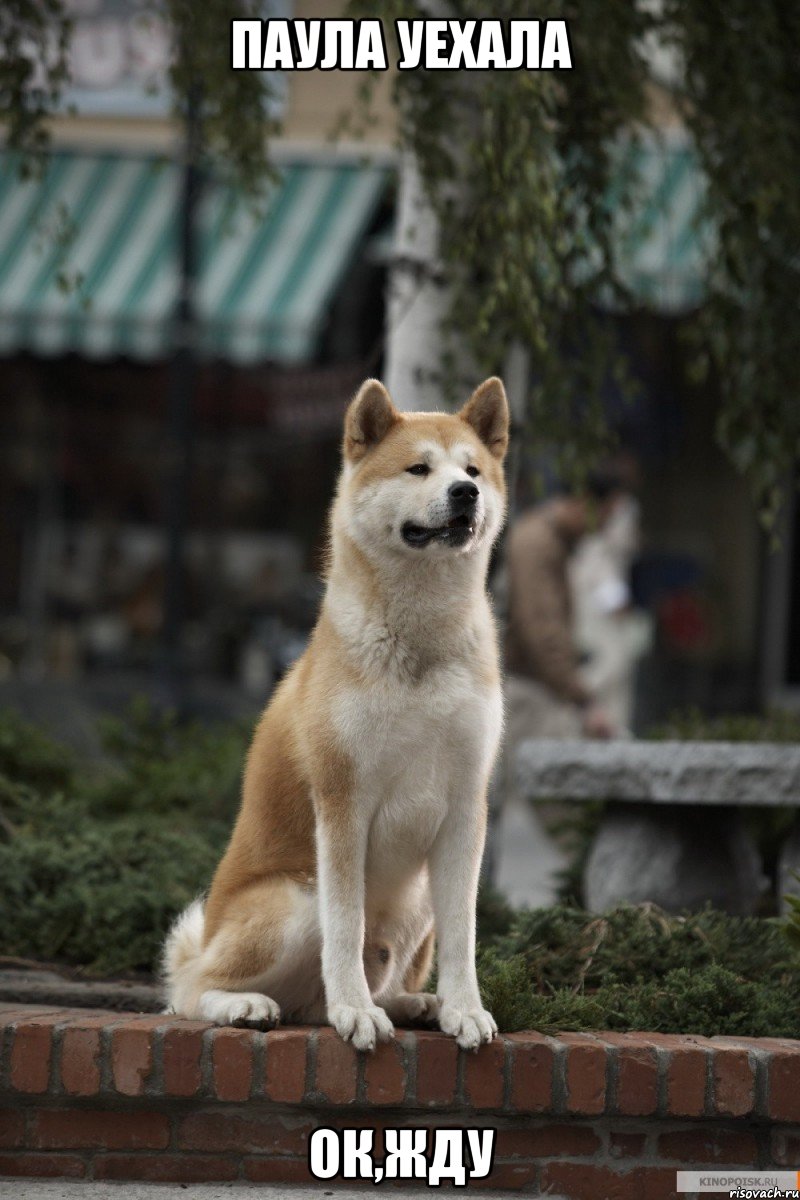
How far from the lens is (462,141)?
5.23 meters

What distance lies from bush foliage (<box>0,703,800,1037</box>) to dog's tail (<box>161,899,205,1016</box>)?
0.70 m

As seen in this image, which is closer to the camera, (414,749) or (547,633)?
(414,749)

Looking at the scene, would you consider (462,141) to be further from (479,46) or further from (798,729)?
(798,729)

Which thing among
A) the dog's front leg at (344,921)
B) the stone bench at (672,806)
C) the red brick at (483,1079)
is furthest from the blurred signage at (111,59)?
the red brick at (483,1079)

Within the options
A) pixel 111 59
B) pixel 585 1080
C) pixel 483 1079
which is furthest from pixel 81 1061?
pixel 111 59

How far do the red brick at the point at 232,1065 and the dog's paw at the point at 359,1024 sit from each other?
215mm

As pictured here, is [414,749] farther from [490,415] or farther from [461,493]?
[490,415]

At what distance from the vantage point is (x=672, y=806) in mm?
5598

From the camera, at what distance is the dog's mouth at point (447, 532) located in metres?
3.34

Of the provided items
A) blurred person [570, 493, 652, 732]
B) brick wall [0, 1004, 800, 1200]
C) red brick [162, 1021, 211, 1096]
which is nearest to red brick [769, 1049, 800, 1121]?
brick wall [0, 1004, 800, 1200]

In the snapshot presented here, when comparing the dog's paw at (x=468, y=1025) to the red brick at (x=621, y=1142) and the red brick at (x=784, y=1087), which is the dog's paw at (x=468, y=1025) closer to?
the red brick at (x=621, y=1142)

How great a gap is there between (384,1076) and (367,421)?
1.46 meters

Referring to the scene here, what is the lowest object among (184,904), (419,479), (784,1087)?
(784,1087)

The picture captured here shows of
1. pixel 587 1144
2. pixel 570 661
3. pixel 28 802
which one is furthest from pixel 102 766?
pixel 587 1144
